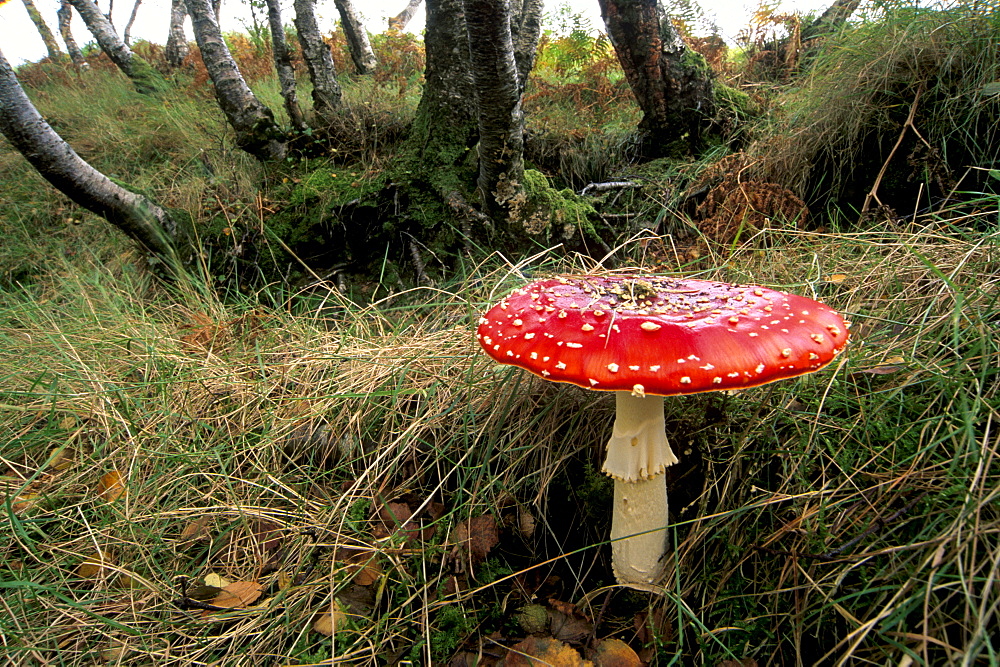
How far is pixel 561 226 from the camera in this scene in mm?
3559

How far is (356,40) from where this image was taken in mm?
7094

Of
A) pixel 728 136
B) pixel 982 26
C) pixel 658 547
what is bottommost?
pixel 658 547

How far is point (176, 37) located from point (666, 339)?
11.8 metres

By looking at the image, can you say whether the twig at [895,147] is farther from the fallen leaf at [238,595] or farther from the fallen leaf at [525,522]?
the fallen leaf at [238,595]

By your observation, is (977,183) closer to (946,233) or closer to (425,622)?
(946,233)

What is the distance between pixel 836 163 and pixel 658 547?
9.12ft

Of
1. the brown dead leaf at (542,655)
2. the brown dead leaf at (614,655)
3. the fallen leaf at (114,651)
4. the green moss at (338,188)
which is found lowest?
the brown dead leaf at (614,655)

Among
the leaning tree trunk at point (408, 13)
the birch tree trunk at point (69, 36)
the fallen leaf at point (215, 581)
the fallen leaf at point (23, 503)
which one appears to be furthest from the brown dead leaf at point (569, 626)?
the leaning tree trunk at point (408, 13)

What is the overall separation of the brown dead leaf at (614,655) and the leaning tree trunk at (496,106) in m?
2.64

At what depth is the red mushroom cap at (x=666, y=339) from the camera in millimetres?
1122

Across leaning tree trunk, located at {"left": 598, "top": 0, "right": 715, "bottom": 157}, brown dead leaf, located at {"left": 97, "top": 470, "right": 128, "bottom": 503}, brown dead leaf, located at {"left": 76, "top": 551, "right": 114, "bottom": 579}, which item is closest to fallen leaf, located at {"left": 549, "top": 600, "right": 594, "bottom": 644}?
brown dead leaf, located at {"left": 76, "top": 551, "right": 114, "bottom": 579}

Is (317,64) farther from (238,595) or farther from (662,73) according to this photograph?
(238,595)

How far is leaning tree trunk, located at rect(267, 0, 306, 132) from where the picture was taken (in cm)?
443

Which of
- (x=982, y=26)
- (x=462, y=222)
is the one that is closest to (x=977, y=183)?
(x=982, y=26)
